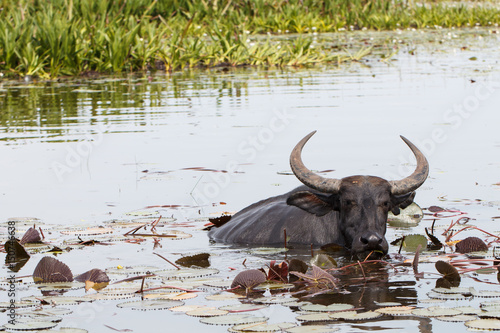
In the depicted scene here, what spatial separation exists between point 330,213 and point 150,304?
220 cm

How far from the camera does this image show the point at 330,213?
23.3ft

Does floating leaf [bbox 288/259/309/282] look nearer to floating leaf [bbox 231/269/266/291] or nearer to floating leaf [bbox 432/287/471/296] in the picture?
floating leaf [bbox 231/269/266/291]

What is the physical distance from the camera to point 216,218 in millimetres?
7758

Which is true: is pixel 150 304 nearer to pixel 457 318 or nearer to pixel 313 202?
pixel 457 318

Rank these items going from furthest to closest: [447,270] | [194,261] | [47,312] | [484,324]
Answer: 1. [194,261]
2. [447,270]
3. [47,312]
4. [484,324]

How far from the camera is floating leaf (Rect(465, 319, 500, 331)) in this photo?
459cm

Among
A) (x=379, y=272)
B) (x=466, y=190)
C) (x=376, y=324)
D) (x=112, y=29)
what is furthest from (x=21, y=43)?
(x=376, y=324)

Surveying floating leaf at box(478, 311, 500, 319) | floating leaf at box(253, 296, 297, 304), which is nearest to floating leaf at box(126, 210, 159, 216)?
floating leaf at box(253, 296, 297, 304)

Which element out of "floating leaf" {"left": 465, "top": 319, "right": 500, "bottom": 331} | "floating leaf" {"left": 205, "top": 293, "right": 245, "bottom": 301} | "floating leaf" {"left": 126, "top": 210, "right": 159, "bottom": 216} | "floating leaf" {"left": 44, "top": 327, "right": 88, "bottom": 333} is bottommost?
→ "floating leaf" {"left": 126, "top": 210, "right": 159, "bottom": 216}

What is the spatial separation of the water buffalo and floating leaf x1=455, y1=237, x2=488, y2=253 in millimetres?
482

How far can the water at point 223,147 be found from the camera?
6857mm

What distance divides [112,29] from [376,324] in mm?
15336

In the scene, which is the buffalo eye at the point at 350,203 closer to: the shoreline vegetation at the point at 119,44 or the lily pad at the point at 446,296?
the lily pad at the point at 446,296

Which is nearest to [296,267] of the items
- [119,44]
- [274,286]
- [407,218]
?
[274,286]
